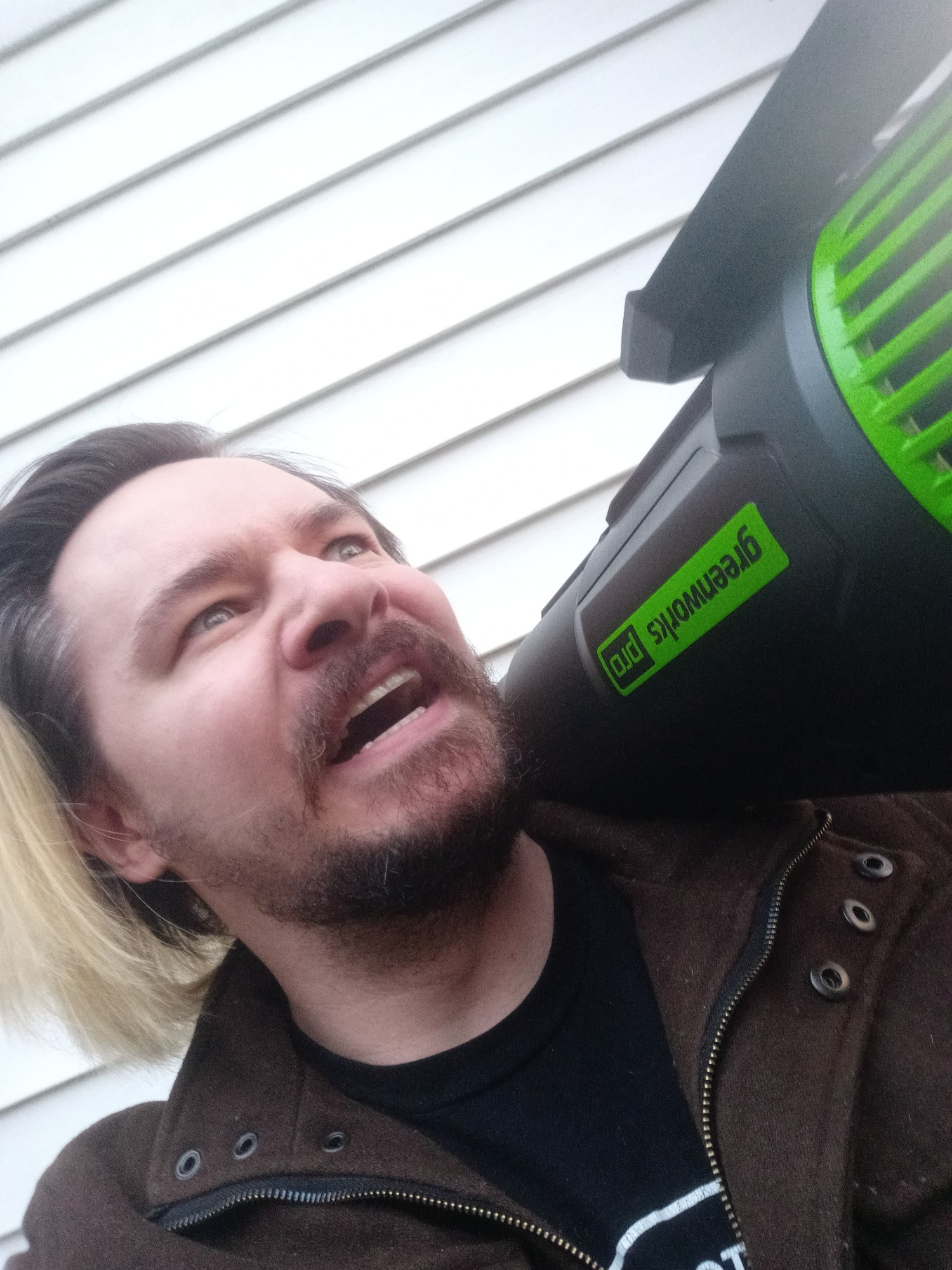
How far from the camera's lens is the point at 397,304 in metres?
1.26

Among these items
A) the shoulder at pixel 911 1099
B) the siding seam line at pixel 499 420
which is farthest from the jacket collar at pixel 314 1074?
the siding seam line at pixel 499 420

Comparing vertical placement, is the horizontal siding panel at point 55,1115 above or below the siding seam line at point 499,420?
below

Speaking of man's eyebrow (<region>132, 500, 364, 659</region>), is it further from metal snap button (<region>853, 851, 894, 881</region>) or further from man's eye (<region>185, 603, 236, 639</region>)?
metal snap button (<region>853, 851, 894, 881</region>)

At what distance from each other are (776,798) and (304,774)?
0.49 meters

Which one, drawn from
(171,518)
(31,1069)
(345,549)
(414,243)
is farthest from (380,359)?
(31,1069)

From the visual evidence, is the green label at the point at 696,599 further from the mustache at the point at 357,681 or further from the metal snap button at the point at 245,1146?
the metal snap button at the point at 245,1146

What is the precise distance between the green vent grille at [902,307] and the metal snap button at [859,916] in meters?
0.49

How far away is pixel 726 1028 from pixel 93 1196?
27.4 inches

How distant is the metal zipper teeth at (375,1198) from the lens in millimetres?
697

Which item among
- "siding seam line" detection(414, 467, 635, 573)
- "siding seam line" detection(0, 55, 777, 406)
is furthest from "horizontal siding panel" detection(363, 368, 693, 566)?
"siding seam line" detection(0, 55, 777, 406)

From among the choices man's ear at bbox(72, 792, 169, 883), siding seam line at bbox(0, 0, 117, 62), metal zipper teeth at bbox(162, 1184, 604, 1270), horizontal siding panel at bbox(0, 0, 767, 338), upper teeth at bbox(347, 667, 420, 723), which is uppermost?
siding seam line at bbox(0, 0, 117, 62)

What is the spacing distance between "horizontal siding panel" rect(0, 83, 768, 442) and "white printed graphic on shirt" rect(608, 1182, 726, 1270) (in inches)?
47.3

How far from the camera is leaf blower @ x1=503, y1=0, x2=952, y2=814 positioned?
1.57ft

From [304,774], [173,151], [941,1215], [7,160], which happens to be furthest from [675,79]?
[941,1215]
